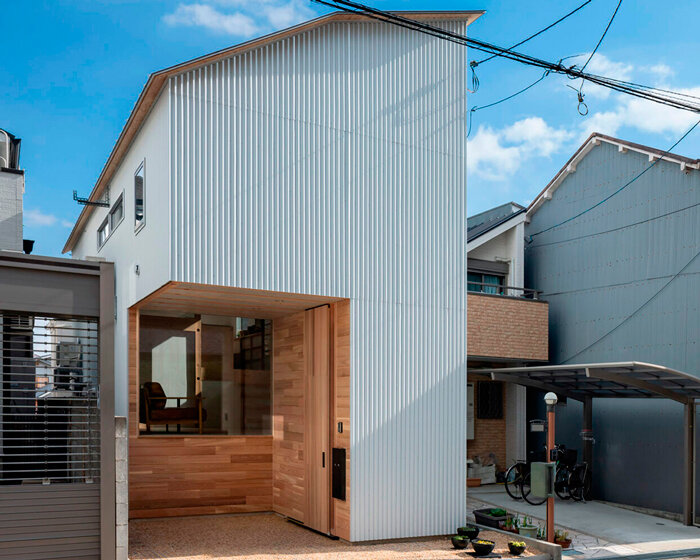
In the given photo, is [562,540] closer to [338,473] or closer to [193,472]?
[338,473]

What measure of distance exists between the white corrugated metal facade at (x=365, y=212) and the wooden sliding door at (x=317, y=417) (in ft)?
2.43

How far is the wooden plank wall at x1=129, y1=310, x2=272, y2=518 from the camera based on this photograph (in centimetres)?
1178

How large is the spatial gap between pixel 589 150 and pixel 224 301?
10.4 m

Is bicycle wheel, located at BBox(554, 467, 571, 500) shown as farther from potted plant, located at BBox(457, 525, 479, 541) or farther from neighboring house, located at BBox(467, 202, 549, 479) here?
potted plant, located at BBox(457, 525, 479, 541)

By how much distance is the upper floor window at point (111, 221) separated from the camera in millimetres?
12859

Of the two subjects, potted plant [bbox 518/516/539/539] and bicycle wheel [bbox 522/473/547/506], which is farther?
bicycle wheel [bbox 522/473/547/506]

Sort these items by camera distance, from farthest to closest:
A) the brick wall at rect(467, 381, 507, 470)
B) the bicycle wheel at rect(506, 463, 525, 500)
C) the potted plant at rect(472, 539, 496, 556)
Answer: the brick wall at rect(467, 381, 507, 470) → the bicycle wheel at rect(506, 463, 525, 500) → the potted plant at rect(472, 539, 496, 556)

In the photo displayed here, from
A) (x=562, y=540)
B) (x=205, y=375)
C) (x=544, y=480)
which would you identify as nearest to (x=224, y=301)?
(x=205, y=375)

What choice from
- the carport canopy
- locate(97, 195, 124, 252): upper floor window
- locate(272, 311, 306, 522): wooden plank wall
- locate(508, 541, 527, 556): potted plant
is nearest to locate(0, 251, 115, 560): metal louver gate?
locate(272, 311, 306, 522): wooden plank wall

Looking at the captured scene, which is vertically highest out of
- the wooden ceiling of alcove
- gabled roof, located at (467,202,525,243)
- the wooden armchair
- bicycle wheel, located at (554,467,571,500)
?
gabled roof, located at (467,202,525,243)

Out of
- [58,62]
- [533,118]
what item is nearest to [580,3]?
[58,62]

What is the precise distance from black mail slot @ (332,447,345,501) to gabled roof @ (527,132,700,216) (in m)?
9.23

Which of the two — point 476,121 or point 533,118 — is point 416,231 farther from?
point 533,118

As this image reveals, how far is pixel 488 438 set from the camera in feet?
57.6
